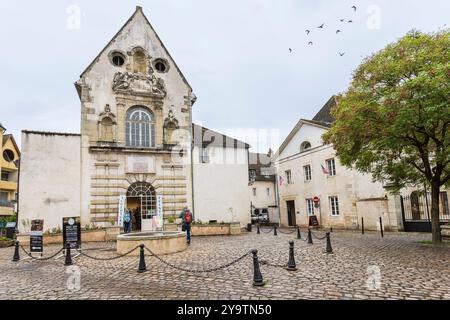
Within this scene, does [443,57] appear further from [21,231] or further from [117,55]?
[21,231]

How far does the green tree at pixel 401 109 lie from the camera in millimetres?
9570

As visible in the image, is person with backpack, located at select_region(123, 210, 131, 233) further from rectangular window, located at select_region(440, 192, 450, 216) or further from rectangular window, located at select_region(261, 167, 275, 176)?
rectangular window, located at select_region(261, 167, 275, 176)

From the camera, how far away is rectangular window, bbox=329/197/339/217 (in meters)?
23.3

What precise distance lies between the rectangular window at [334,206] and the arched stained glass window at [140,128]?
14.0 metres

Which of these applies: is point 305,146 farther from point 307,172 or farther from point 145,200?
point 145,200

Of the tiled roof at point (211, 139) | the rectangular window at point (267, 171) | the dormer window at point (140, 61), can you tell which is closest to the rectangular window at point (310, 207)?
the tiled roof at point (211, 139)

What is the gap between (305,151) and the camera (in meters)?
26.6

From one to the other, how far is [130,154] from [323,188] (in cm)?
1478

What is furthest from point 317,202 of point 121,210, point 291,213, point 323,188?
point 121,210

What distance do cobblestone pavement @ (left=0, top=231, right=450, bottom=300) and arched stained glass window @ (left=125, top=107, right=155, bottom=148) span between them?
35.9 feet

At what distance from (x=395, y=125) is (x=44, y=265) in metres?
Answer: 12.2

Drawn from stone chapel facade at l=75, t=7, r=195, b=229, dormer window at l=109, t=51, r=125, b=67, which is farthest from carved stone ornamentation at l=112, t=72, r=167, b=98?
dormer window at l=109, t=51, r=125, b=67

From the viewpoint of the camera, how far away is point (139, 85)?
68.6 feet

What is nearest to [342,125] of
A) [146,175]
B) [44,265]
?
[44,265]
